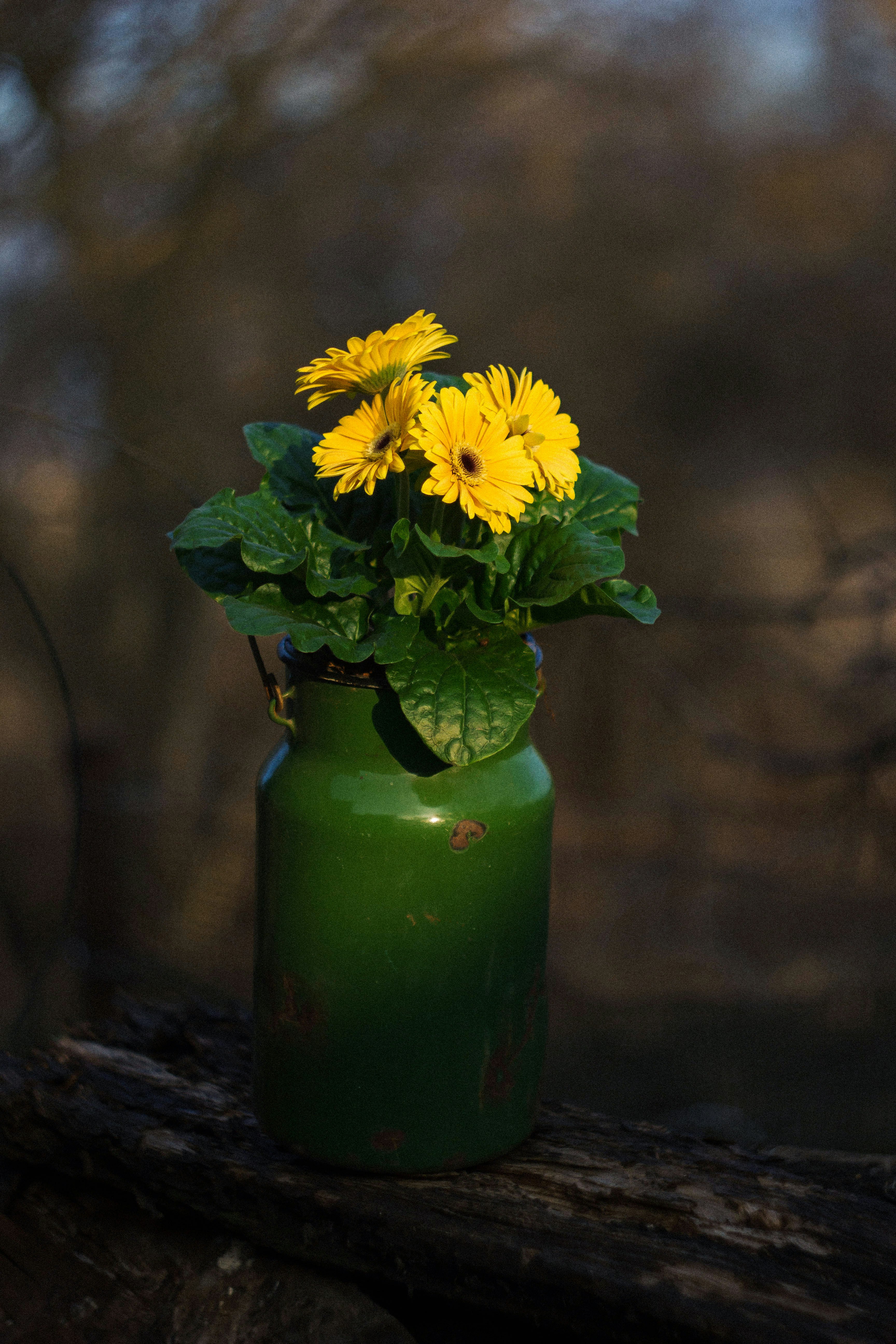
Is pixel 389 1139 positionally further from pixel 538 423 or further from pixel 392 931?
pixel 538 423

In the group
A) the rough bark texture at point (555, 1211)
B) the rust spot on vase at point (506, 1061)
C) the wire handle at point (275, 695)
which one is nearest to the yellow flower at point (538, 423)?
the wire handle at point (275, 695)

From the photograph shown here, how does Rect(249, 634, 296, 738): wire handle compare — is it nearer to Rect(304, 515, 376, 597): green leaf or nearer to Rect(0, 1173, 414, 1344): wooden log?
Rect(304, 515, 376, 597): green leaf

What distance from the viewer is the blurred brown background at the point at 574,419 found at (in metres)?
1.16

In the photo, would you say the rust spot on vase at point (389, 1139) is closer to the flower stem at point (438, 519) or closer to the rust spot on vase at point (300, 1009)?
the rust spot on vase at point (300, 1009)

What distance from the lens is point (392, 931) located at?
754 millimetres

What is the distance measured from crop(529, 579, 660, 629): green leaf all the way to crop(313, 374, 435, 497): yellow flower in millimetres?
130

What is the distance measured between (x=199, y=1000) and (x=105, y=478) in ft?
1.74

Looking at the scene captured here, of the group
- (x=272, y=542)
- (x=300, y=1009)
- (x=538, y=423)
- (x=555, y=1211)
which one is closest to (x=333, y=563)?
(x=272, y=542)

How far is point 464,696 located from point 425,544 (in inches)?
3.5

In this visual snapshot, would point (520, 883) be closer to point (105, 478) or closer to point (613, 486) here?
point (613, 486)

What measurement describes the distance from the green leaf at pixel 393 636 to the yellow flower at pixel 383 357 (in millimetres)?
129

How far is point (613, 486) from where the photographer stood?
2.70 ft

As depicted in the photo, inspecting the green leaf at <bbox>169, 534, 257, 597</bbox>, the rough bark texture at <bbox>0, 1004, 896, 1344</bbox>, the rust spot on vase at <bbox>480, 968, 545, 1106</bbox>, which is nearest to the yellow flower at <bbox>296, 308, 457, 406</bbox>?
the green leaf at <bbox>169, 534, 257, 597</bbox>

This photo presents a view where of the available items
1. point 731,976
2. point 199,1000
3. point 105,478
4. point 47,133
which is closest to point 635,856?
point 731,976
